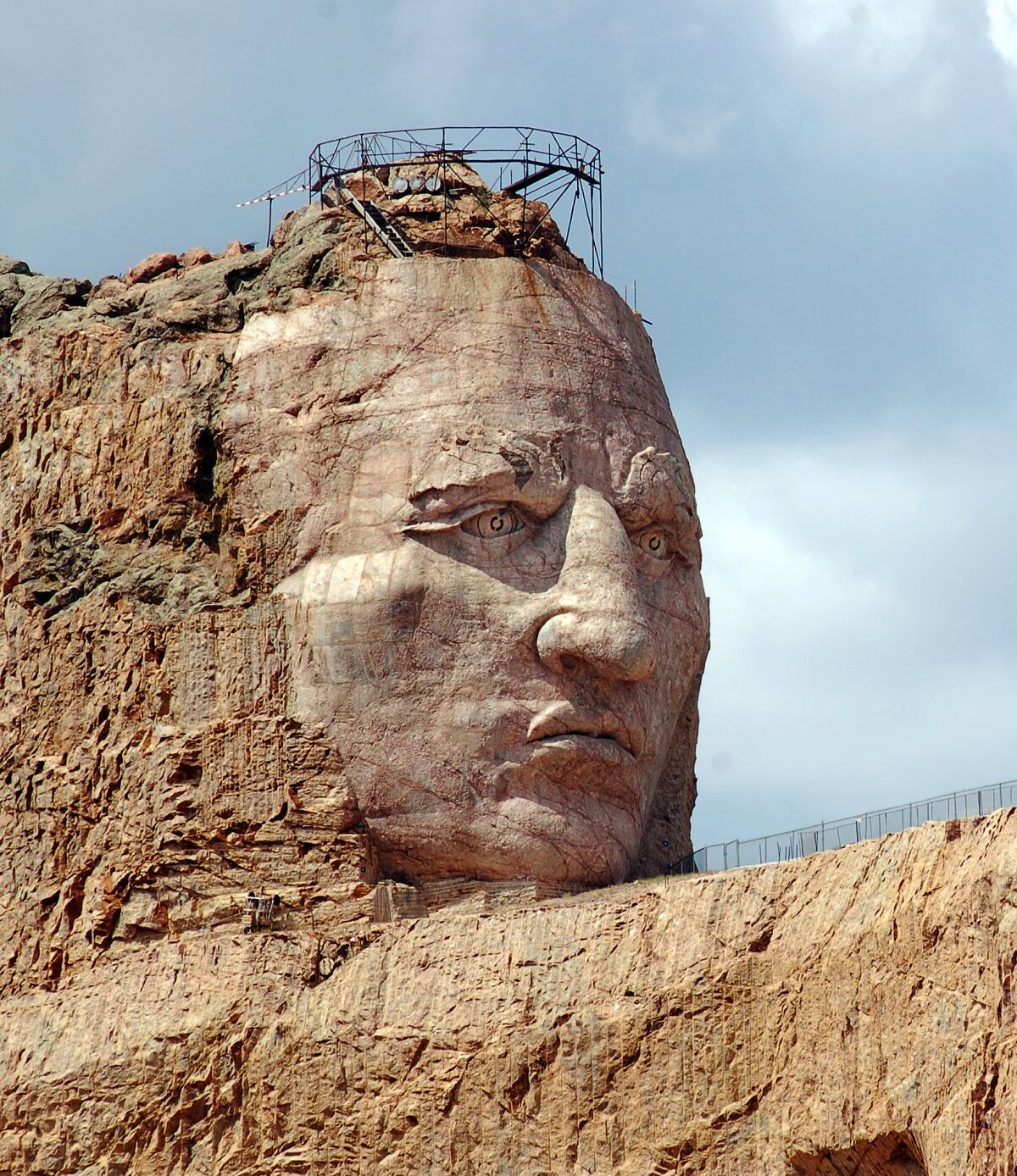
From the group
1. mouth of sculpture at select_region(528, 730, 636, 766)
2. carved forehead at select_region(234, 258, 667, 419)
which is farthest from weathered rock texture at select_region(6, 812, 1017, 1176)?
carved forehead at select_region(234, 258, 667, 419)

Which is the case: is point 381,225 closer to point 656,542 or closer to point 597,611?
point 656,542

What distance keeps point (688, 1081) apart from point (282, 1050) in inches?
182

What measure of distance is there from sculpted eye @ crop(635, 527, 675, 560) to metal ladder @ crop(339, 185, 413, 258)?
4498 millimetres

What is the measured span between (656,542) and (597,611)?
6.42 feet

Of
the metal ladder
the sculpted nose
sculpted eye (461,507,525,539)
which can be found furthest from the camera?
the metal ladder

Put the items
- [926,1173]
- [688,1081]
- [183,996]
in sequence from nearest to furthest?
[926,1173], [688,1081], [183,996]

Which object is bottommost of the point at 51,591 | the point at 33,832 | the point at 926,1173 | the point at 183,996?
the point at 926,1173

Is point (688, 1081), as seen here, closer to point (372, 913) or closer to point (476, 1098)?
point (476, 1098)

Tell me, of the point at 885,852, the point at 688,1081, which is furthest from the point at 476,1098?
the point at 885,852

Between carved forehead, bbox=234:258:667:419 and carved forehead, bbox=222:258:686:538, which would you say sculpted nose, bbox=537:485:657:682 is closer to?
carved forehead, bbox=222:258:686:538

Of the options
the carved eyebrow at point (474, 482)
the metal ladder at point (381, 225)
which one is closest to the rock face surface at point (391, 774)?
the carved eyebrow at point (474, 482)

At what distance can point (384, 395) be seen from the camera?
40844mm

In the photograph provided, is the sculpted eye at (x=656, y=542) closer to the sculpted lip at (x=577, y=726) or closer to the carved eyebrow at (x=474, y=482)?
the carved eyebrow at (x=474, y=482)

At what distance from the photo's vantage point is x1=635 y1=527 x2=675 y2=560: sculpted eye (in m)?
41.7
